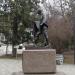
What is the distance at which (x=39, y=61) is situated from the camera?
485 inches

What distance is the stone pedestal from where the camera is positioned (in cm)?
1225

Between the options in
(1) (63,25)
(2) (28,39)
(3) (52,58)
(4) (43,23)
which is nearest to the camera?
(3) (52,58)

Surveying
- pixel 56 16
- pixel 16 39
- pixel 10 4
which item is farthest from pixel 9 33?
pixel 56 16

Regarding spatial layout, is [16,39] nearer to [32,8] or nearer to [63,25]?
[32,8]

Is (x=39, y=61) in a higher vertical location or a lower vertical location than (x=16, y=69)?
higher

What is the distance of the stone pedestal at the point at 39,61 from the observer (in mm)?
12250

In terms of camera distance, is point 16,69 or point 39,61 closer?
point 39,61

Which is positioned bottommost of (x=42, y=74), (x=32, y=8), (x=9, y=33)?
(x=42, y=74)

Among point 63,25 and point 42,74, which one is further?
point 63,25

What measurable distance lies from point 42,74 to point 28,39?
1286 centimetres

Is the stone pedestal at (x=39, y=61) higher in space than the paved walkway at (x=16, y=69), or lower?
higher

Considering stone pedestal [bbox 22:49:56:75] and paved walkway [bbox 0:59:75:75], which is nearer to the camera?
stone pedestal [bbox 22:49:56:75]

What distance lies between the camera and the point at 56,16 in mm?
23641

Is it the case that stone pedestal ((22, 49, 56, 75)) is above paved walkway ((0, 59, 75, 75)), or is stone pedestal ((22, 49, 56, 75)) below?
above
